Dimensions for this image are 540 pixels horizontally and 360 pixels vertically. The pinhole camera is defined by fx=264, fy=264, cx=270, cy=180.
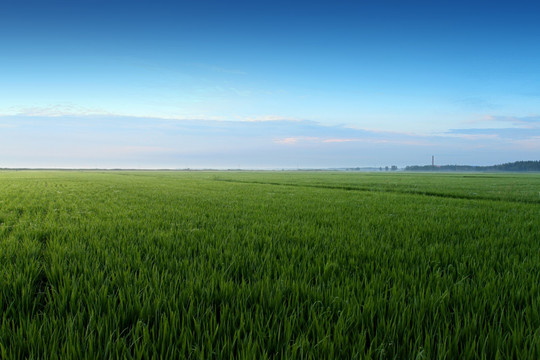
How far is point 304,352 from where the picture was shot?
1.69 meters

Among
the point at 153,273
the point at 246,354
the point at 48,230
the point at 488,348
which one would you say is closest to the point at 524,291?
the point at 488,348

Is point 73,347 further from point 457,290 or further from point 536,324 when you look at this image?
point 536,324

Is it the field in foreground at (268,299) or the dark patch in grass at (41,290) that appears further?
the dark patch in grass at (41,290)

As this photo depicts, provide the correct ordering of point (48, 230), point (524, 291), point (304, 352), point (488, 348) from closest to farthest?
point (304, 352) → point (488, 348) → point (524, 291) → point (48, 230)

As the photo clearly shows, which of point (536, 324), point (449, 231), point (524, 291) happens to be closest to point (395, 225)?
point (449, 231)

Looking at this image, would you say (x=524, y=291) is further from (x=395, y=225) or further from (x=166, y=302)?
(x=395, y=225)

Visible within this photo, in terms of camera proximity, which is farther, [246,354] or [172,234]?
[172,234]

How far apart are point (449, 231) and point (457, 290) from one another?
11.9 feet

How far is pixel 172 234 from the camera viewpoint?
4.95m

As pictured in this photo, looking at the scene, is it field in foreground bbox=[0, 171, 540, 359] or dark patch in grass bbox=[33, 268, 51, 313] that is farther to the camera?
dark patch in grass bbox=[33, 268, 51, 313]

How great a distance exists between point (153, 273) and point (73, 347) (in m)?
1.18

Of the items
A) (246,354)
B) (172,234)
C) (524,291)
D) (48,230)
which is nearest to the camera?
(246,354)

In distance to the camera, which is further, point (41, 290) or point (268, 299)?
point (41, 290)

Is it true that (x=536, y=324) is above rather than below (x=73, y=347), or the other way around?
below
